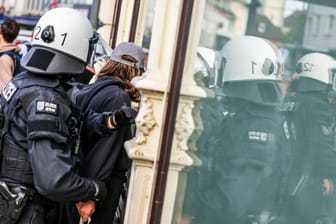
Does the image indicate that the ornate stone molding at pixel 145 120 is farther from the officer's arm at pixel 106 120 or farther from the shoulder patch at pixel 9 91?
the shoulder patch at pixel 9 91

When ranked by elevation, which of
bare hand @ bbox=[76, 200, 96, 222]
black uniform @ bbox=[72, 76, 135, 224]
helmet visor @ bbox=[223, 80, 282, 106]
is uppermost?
helmet visor @ bbox=[223, 80, 282, 106]

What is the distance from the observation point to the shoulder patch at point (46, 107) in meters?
3.40

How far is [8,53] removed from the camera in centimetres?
652

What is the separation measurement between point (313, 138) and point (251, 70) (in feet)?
1.53

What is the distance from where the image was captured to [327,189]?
9.26 feet

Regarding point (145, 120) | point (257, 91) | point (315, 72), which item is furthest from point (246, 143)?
point (145, 120)

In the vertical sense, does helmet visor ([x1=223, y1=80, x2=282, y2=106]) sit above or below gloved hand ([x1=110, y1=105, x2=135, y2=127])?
above

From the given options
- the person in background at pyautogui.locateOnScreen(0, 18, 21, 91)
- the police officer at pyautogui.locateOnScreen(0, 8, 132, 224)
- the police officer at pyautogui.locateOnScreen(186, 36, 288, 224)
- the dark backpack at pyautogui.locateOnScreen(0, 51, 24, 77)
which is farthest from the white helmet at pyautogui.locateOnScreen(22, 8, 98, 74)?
the dark backpack at pyautogui.locateOnScreen(0, 51, 24, 77)

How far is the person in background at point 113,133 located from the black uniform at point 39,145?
0.36 meters

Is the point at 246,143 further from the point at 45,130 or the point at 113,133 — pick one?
the point at 113,133

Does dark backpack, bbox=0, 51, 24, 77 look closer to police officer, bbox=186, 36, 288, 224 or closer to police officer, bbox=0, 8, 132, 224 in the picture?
police officer, bbox=0, 8, 132, 224

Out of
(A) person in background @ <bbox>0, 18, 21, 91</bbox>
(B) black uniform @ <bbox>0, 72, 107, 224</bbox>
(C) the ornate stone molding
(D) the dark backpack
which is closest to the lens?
(B) black uniform @ <bbox>0, 72, 107, 224</bbox>

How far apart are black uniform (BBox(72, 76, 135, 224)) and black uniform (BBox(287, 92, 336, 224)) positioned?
4.30 ft

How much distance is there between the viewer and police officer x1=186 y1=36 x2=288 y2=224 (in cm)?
305
